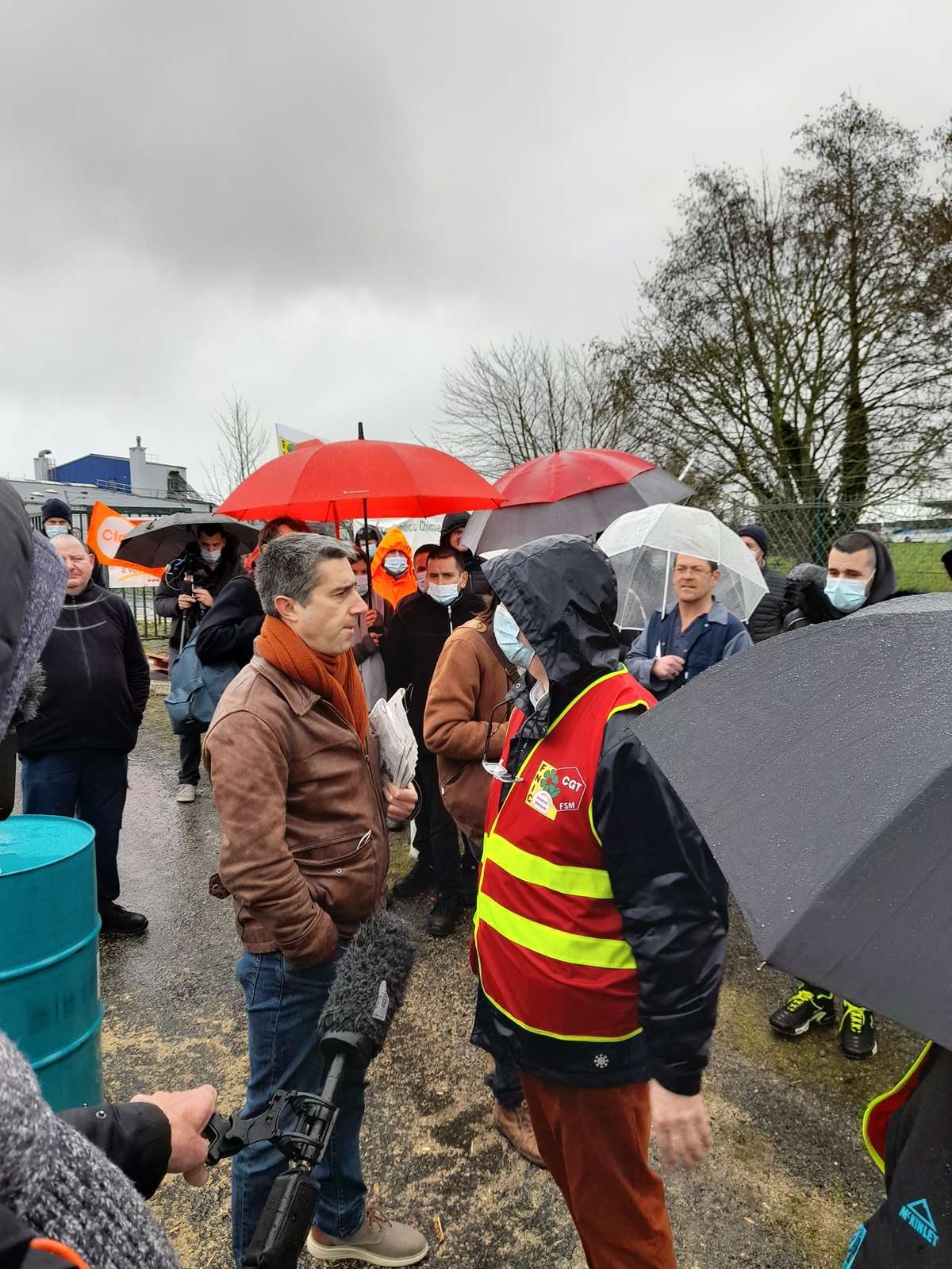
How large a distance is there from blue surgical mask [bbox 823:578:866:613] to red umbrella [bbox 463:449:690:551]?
1.76m

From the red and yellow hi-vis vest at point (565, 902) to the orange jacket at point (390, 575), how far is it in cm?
461

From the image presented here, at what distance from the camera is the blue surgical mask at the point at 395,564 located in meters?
6.20

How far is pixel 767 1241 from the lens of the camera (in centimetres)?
216

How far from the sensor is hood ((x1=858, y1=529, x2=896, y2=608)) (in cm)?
374

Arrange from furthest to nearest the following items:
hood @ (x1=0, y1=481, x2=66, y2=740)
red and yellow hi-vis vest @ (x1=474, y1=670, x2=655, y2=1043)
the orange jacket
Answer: the orange jacket → red and yellow hi-vis vest @ (x1=474, y1=670, x2=655, y2=1043) → hood @ (x1=0, y1=481, x2=66, y2=740)

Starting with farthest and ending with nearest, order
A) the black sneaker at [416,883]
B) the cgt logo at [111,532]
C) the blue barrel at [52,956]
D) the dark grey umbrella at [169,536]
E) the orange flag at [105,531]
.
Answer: the cgt logo at [111,532]
the orange flag at [105,531]
the dark grey umbrella at [169,536]
the black sneaker at [416,883]
the blue barrel at [52,956]

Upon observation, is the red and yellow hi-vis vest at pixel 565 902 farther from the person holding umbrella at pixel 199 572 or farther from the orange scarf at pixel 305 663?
the person holding umbrella at pixel 199 572

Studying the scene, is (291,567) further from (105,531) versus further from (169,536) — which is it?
(105,531)

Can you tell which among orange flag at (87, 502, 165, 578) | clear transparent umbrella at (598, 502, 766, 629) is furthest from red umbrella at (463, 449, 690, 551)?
orange flag at (87, 502, 165, 578)

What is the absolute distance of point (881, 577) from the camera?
3.78 meters

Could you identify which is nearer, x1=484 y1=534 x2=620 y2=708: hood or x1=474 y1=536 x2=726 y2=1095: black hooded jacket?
x1=474 y1=536 x2=726 y2=1095: black hooded jacket

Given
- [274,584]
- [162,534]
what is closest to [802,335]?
[162,534]

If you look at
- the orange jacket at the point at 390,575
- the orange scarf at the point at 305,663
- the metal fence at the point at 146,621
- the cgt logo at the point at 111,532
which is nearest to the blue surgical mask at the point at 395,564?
the orange jacket at the point at 390,575

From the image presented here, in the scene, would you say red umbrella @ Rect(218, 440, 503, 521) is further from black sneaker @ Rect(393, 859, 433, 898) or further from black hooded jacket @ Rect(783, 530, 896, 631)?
black sneaker @ Rect(393, 859, 433, 898)
